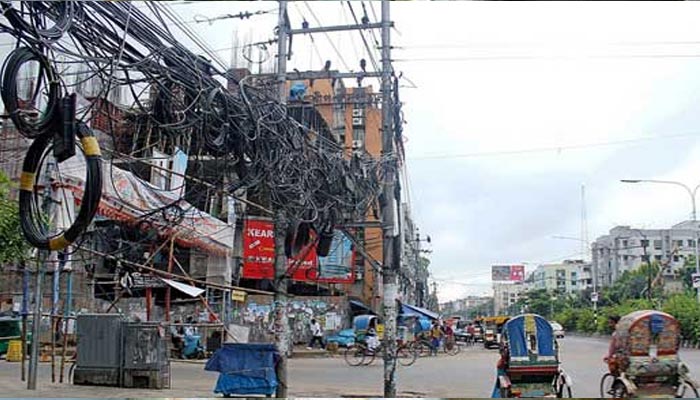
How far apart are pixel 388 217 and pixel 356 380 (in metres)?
4.57

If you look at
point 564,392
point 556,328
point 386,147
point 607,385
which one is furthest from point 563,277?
point 564,392

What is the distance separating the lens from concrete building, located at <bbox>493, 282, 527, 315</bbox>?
49559mm

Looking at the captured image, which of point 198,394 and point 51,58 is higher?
point 51,58

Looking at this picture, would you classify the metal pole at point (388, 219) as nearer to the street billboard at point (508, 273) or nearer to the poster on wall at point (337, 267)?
the poster on wall at point (337, 267)

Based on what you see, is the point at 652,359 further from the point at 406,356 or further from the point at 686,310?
the point at 406,356

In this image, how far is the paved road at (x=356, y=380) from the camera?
1453 cm

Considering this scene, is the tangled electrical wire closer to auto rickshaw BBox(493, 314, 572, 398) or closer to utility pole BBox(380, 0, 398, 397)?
utility pole BBox(380, 0, 398, 397)

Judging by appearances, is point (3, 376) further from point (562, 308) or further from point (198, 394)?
point (562, 308)

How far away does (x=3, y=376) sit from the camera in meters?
17.0

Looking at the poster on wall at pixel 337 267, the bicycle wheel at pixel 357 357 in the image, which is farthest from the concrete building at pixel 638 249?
the poster on wall at pixel 337 267

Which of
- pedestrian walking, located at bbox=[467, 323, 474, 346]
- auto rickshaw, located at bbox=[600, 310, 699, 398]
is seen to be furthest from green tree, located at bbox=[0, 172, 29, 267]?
pedestrian walking, located at bbox=[467, 323, 474, 346]

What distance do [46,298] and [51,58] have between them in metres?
19.2

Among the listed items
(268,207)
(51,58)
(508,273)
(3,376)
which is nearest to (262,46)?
(268,207)

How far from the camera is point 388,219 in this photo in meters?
16.7
